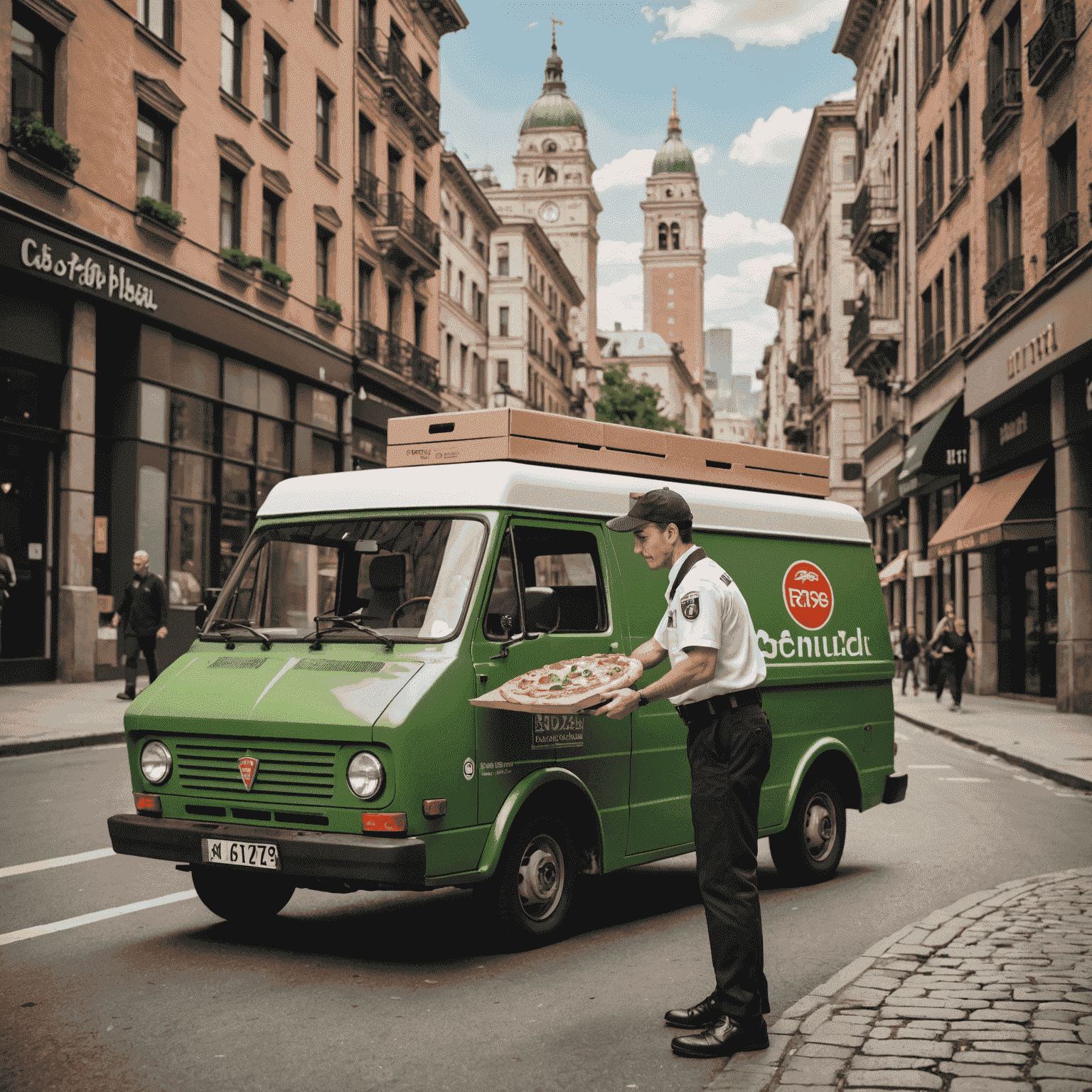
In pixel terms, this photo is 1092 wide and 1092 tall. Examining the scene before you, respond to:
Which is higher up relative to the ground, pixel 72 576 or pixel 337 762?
pixel 72 576

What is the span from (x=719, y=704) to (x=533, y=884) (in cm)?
171

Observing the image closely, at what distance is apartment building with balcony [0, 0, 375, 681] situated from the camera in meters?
19.4

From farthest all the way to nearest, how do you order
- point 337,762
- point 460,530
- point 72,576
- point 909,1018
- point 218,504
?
point 218,504, point 72,576, point 460,530, point 337,762, point 909,1018

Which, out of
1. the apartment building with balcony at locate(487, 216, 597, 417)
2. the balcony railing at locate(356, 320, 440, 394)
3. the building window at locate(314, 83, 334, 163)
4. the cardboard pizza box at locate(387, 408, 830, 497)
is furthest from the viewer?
the apartment building with balcony at locate(487, 216, 597, 417)

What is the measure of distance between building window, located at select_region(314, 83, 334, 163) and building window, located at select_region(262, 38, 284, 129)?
7.20 feet

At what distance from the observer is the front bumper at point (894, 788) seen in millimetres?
8727

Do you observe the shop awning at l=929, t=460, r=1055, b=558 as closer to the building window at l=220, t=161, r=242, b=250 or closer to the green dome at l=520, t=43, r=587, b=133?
the building window at l=220, t=161, r=242, b=250

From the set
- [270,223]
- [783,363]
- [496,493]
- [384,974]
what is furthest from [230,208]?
[783,363]

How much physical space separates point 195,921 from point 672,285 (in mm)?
176635

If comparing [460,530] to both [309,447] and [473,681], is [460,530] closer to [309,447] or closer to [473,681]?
[473,681]

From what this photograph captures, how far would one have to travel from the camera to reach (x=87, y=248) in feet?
66.6

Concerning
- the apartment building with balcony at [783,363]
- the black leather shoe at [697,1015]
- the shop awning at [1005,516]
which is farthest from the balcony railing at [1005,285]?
the apartment building with balcony at [783,363]

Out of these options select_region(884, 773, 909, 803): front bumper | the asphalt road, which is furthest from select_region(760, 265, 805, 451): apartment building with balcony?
the asphalt road

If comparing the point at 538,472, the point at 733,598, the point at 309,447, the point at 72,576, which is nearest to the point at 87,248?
the point at 72,576
